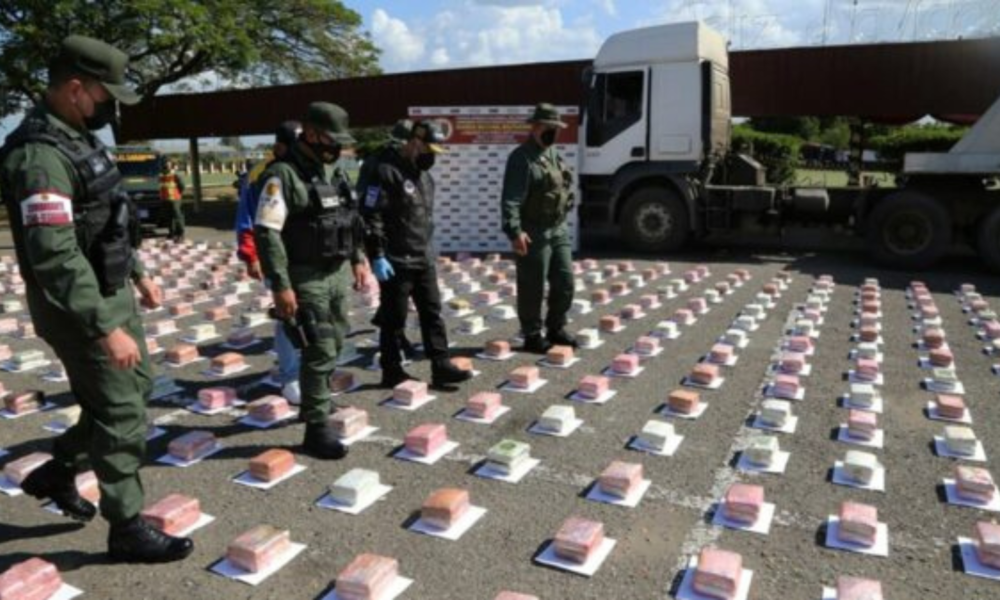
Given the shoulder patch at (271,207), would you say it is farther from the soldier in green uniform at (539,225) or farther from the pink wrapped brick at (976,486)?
the pink wrapped brick at (976,486)

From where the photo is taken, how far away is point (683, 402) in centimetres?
471

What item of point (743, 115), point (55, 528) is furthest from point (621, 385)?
point (743, 115)

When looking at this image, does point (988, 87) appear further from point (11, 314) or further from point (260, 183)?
point (11, 314)

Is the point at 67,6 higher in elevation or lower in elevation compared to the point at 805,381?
higher

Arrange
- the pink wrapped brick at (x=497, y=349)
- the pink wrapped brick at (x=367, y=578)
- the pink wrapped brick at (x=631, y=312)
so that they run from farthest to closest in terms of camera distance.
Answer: the pink wrapped brick at (x=631, y=312) < the pink wrapped brick at (x=497, y=349) < the pink wrapped brick at (x=367, y=578)

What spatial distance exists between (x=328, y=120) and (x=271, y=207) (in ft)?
1.76

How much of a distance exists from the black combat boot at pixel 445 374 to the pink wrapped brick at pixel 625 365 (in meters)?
1.17

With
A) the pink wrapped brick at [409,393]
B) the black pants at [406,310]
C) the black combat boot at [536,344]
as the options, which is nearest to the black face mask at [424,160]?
the black pants at [406,310]

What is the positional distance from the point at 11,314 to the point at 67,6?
569 inches

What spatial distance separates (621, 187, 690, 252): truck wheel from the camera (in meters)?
11.7

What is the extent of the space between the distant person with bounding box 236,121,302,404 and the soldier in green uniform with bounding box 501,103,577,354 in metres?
1.68

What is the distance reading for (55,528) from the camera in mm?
3225

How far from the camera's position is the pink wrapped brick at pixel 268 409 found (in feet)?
14.8

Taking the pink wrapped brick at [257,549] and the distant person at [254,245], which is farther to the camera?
the distant person at [254,245]
